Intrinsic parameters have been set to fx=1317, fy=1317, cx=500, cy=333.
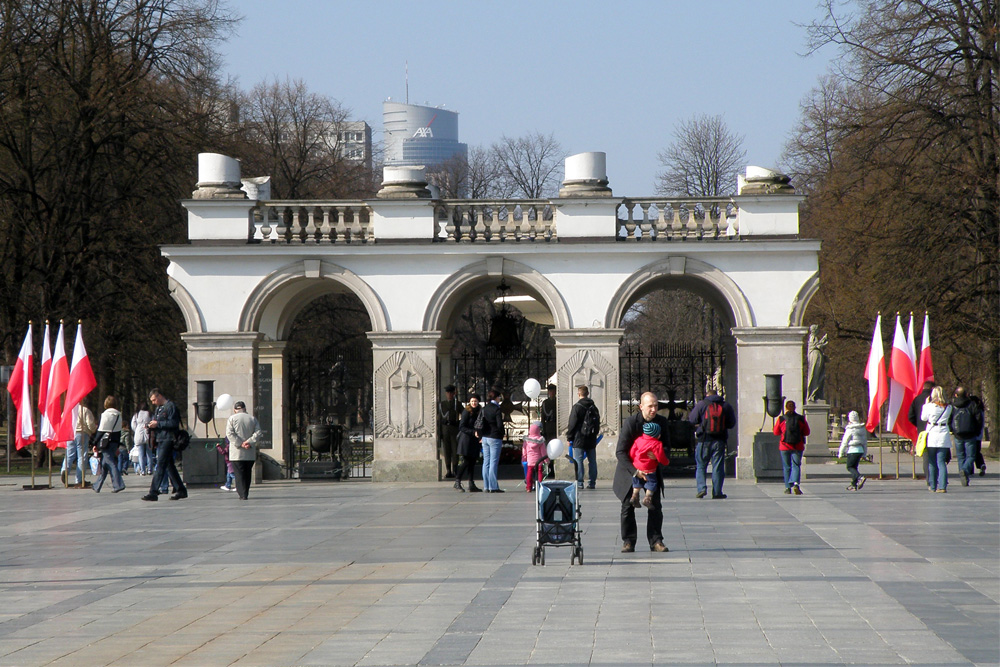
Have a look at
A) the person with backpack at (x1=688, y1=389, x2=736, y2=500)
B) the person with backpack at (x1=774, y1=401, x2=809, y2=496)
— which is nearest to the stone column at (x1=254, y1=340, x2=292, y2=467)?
the person with backpack at (x1=688, y1=389, x2=736, y2=500)

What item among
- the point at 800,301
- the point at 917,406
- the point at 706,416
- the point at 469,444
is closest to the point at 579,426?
the point at 469,444

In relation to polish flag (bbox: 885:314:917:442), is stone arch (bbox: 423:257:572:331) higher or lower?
higher

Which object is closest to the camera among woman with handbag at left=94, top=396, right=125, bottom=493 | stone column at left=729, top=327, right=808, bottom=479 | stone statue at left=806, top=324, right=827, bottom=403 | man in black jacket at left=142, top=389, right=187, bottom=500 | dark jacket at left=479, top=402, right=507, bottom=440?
man in black jacket at left=142, top=389, right=187, bottom=500

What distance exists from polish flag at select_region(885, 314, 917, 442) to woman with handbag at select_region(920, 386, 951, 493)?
1487 millimetres

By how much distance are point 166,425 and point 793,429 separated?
9.77 m

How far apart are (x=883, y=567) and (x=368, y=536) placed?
5.86 meters

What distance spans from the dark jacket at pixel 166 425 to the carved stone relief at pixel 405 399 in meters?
4.34

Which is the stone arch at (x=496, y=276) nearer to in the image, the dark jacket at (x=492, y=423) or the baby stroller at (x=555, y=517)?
the dark jacket at (x=492, y=423)

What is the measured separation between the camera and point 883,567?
460 inches

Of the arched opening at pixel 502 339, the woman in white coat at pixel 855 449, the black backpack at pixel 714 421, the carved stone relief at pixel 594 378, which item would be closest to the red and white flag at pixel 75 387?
the arched opening at pixel 502 339

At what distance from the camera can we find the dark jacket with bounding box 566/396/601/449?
21.7 metres

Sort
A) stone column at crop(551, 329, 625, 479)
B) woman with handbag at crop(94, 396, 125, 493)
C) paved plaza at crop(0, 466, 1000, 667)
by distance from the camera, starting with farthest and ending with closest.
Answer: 1. stone column at crop(551, 329, 625, 479)
2. woman with handbag at crop(94, 396, 125, 493)
3. paved plaza at crop(0, 466, 1000, 667)

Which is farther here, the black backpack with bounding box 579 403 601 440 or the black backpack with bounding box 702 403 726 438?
the black backpack with bounding box 579 403 601 440

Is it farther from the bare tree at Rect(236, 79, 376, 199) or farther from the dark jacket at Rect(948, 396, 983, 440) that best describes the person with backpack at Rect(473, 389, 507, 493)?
the bare tree at Rect(236, 79, 376, 199)
